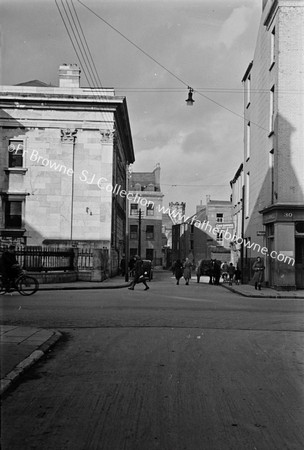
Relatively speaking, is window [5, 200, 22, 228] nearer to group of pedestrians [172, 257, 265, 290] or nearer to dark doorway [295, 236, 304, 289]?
group of pedestrians [172, 257, 265, 290]

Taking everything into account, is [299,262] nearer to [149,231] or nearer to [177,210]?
[149,231]

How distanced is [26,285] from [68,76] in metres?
21.4

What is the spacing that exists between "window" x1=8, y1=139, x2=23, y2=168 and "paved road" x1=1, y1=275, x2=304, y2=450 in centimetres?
2322

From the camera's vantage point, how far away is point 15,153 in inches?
1278

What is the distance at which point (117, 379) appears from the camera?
6.06 m

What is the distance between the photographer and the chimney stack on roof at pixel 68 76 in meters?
34.4

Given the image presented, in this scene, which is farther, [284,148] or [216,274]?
[216,274]

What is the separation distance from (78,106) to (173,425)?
30258mm

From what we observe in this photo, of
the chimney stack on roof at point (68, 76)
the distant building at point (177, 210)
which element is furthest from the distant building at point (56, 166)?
the distant building at point (177, 210)

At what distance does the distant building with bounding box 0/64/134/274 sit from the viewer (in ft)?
106

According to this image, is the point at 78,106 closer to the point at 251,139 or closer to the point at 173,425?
the point at 251,139

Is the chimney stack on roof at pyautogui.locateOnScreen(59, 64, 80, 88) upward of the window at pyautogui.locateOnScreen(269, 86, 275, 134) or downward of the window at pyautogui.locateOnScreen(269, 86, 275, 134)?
upward

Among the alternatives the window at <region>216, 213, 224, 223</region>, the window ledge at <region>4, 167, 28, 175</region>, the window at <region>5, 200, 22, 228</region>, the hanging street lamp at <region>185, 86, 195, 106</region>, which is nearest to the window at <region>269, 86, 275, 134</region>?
the hanging street lamp at <region>185, 86, 195, 106</region>

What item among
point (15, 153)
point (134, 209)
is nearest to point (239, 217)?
point (15, 153)
